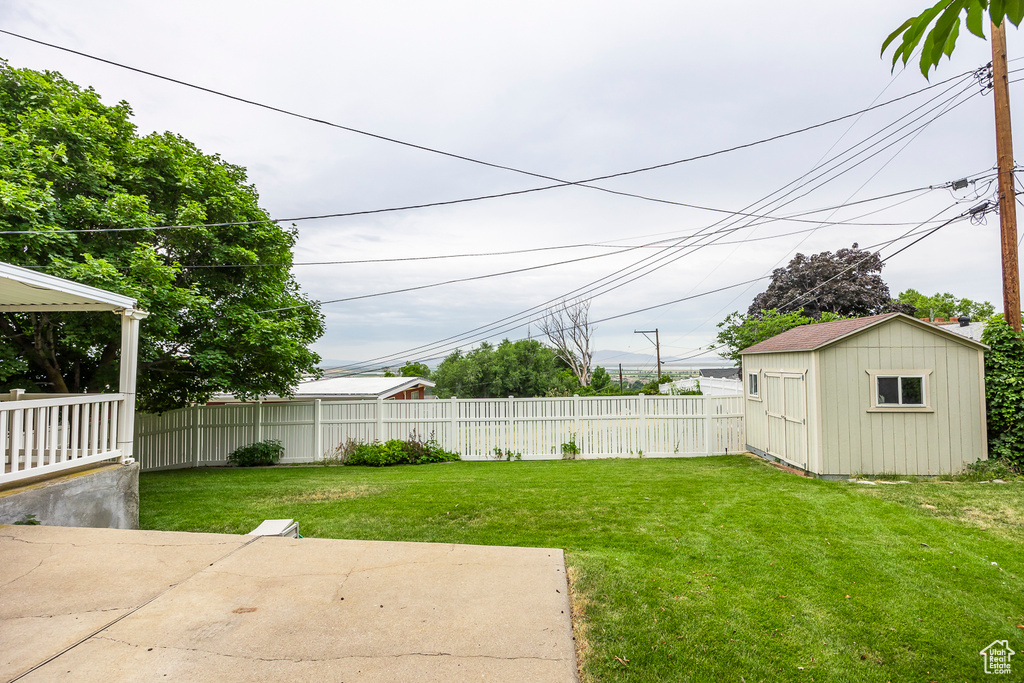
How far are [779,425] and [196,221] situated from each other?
11048 millimetres

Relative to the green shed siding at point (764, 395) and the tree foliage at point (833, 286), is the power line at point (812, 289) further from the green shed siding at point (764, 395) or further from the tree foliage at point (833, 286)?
the green shed siding at point (764, 395)

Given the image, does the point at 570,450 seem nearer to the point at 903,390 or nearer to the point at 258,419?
the point at 903,390

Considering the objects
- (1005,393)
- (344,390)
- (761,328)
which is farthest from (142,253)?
(761,328)

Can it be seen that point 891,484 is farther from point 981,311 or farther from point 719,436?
point 981,311

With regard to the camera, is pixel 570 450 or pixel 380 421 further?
pixel 380 421

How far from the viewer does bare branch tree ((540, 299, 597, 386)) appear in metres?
30.6

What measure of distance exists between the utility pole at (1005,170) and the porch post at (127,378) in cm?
1195

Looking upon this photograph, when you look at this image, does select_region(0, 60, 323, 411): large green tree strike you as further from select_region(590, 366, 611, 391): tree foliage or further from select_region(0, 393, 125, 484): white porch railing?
select_region(590, 366, 611, 391): tree foliage

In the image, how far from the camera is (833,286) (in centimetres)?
2173

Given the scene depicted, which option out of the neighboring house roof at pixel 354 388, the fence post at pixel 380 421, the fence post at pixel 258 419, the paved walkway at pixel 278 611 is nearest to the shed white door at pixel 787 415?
the paved walkway at pixel 278 611

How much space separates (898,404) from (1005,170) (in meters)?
4.11

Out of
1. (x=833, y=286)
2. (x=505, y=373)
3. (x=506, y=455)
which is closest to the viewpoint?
(x=506, y=455)

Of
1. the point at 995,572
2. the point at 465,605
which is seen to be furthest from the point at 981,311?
the point at 465,605

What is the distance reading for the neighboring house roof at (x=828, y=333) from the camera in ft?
23.8
